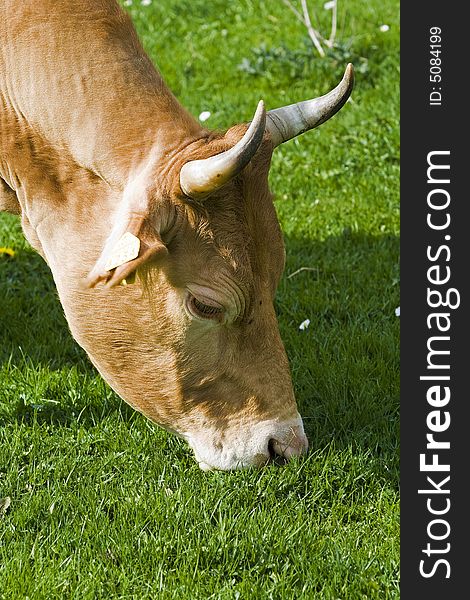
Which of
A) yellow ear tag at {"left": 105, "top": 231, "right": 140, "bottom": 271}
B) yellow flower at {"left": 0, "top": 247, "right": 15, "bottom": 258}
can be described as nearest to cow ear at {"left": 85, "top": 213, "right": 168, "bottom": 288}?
yellow ear tag at {"left": 105, "top": 231, "right": 140, "bottom": 271}

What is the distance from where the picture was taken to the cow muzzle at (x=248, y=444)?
16.6 feet

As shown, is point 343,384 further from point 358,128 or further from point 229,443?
point 358,128

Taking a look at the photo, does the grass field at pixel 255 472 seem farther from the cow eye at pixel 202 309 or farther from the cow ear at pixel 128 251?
the cow ear at pixel 128 251

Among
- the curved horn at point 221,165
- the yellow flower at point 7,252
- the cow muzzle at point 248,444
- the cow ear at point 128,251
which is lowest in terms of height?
the yellow flower at point 7,252

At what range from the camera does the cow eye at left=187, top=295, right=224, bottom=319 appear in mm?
4688

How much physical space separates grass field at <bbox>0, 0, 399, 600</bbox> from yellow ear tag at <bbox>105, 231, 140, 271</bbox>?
53.1 inches

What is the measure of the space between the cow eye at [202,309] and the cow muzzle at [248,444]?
1.96 ft

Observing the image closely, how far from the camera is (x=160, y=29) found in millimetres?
11391

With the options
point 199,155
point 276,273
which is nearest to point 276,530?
point 276,273

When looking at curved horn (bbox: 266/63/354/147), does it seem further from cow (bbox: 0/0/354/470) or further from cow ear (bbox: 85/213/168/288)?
cow ear (bbox: 85/213/168/288)

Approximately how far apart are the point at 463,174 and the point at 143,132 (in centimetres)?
208

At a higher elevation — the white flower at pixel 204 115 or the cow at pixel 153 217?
the cow at pixel 153 217

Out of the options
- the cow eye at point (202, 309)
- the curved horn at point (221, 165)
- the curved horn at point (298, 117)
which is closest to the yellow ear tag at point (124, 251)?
the curved horn at point (221, 165)

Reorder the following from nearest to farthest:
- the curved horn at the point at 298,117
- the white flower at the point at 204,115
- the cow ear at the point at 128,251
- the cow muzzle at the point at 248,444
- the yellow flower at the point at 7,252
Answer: the cow ear at the point at 128,251, the curved horn at the point at 298,117, the cow muzzle at the point at 248,444, the yellow flower at the point at 7,252, the white flower at the point at 204,115
